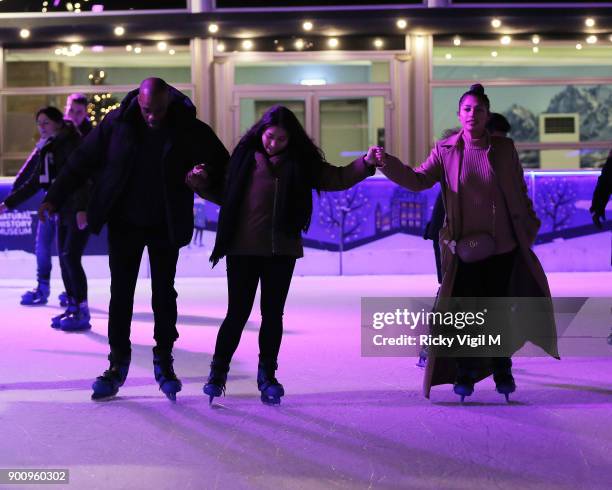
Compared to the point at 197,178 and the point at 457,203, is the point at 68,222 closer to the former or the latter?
the point at 197,178

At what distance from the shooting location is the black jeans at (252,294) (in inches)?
193

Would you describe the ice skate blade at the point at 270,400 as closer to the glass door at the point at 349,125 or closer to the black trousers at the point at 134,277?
the black trousers at the point at 134,277

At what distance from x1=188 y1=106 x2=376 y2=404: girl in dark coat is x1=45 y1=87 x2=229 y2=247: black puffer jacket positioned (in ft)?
0.52

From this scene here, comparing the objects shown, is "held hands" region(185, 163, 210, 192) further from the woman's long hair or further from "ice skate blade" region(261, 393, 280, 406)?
"ice skate blade" region(261, 393, 280, 406)

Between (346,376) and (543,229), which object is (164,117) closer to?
(346,376)

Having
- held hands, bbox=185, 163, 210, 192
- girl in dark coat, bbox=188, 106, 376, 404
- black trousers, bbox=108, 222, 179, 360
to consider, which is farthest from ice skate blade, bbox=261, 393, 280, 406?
held hands, bbox=185, 163, 210, 192

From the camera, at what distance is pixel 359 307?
9.31 metres

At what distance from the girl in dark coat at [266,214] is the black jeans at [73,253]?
3.11 metres

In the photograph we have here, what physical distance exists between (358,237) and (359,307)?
131 inches

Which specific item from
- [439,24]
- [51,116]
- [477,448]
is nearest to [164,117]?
[477,448]

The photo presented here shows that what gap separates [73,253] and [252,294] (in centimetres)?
319

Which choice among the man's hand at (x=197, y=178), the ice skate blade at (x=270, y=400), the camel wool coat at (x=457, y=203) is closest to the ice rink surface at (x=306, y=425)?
the ice skate blade at (x=270, y=400)

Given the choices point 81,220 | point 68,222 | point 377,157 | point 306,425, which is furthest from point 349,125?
point 306,425

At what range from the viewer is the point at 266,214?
4.84 m
